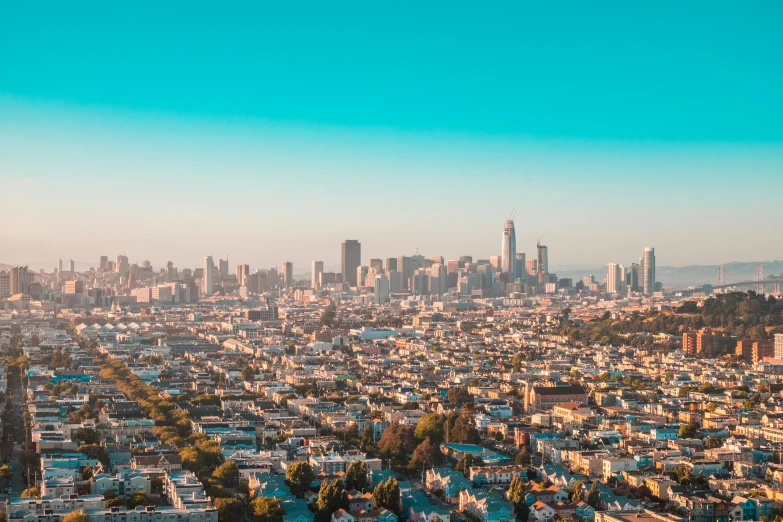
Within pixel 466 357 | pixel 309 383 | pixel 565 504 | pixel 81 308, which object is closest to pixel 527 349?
pixel 466 357

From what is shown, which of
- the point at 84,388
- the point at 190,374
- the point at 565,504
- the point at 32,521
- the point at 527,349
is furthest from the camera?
the point at 527,349

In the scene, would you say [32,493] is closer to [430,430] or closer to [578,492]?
[578,492]

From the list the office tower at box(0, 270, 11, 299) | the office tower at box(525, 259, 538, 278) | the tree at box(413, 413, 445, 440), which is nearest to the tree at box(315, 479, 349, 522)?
the tree at box(413, 413, 445, 440)

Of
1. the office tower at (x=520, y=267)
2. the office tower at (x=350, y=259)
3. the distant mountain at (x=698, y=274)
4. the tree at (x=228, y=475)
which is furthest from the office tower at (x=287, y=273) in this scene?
the tree at (x=228, y=475)

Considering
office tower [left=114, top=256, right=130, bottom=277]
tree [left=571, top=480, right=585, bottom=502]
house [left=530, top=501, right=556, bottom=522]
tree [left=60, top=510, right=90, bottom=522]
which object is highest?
office tower [left=114, top=256, right=130, bottom=277]

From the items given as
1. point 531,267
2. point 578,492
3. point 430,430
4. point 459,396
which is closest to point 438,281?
point 531,267

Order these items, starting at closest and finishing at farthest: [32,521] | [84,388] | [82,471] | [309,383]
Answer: [32,521]
[82,471]
[84,388]
[309,383]

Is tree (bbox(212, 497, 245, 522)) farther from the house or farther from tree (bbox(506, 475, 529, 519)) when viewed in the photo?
the house

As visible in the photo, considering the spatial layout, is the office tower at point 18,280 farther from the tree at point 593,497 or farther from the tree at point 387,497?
the tree at point 593,497

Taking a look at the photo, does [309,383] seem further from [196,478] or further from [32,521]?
[32,521]
